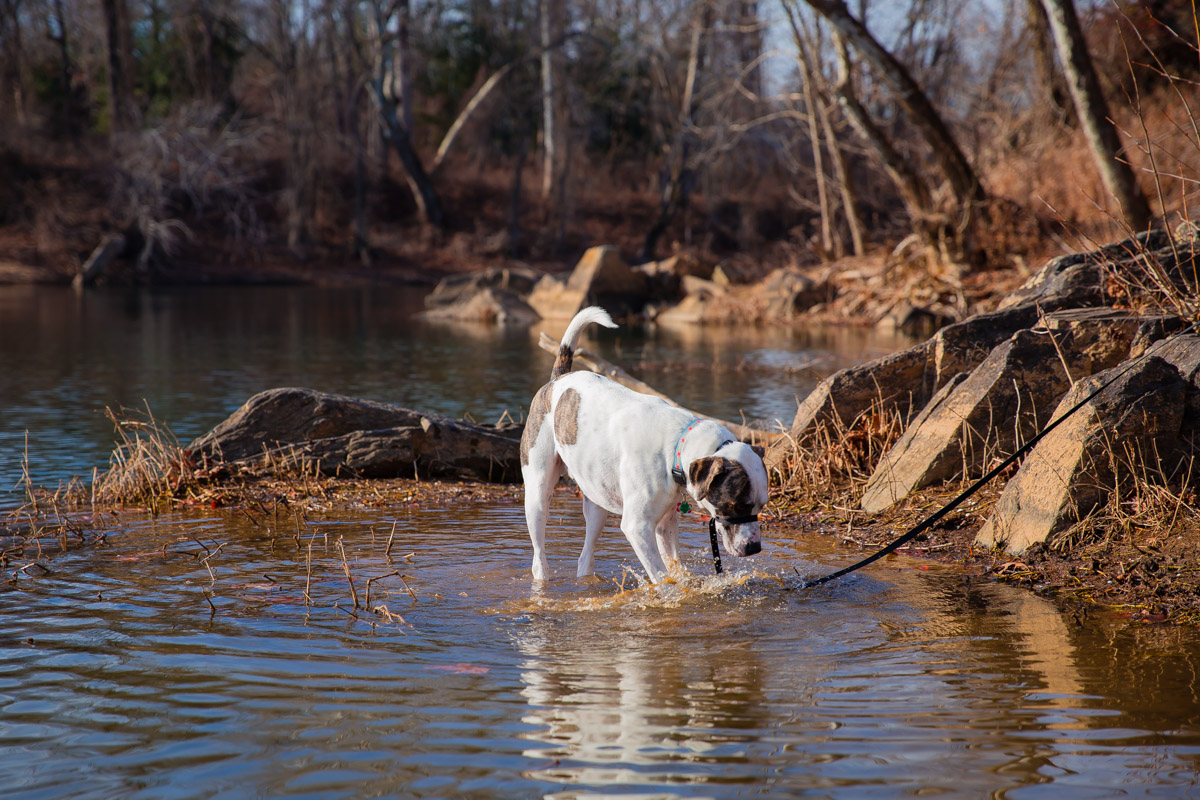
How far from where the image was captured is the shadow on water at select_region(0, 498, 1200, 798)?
3.95 m

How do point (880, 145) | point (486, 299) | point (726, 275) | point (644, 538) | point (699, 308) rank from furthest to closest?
point (726, 275) < point (486, 299) < point (699, 308) < point (880, 145) < point (644, 538)

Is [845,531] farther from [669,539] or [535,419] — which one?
[535,419]

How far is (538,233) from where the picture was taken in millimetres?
56500

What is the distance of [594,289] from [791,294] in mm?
5854

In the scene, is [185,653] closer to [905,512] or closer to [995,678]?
[995,678]

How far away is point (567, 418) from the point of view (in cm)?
648

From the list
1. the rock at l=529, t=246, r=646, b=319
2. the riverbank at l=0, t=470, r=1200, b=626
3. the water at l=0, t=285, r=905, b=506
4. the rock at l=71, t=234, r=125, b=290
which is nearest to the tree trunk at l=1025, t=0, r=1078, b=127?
the water at l=0, t=285, r=905, b=506

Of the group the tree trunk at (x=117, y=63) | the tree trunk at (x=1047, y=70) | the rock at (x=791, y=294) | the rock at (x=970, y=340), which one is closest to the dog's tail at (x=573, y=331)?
the rock at (x=970, y=340)

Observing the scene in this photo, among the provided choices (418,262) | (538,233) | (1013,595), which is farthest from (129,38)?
(1013,595)

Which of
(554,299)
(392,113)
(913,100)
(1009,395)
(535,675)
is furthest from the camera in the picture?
(392,113)

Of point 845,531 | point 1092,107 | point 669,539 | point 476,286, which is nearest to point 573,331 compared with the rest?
point 669,539

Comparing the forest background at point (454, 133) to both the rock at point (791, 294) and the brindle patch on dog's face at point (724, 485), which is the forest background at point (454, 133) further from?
the brindle patch on dog's face at point (724, 485)

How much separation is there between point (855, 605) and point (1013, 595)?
37.8 inches

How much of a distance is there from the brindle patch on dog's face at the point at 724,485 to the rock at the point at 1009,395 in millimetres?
3432
